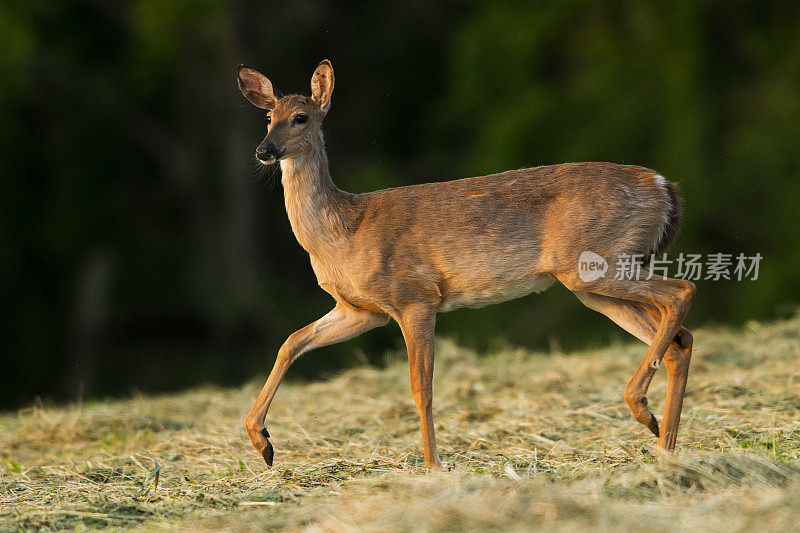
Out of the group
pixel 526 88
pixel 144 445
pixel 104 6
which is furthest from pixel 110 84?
pixel 144 445

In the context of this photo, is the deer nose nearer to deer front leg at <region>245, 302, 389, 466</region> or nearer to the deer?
the deer

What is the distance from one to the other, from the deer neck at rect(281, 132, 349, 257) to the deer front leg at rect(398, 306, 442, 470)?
520mm

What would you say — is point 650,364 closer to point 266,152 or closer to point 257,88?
point 266,152

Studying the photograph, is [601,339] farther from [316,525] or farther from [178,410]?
[316,525]

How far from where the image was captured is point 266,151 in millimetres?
5215

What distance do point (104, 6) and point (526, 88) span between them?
571 cm

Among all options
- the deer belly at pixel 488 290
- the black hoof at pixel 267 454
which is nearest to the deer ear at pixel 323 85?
the deer belly at pixel 488 290

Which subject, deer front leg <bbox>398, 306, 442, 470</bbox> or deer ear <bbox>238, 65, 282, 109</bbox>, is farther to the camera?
deer ear <bbox>238, 65, 282, 109</bbox>

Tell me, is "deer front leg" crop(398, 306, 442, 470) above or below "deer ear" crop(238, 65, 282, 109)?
below

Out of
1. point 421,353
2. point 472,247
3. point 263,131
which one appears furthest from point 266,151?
point 263,131

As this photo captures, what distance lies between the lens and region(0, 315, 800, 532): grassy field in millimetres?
3531

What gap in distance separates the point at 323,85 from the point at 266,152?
2.00ft

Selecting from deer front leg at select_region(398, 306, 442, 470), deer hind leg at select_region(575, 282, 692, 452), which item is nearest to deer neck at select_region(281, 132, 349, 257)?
deer front leg at select_region(398, 306, 442, 470)

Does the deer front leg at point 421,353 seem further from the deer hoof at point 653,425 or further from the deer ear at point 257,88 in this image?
the deer ear at point 257,88
